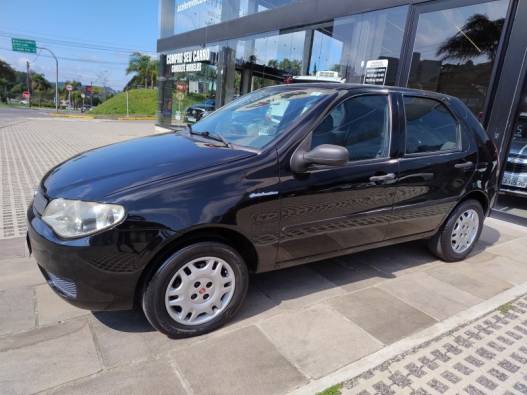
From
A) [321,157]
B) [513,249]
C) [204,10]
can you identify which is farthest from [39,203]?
[204,10]

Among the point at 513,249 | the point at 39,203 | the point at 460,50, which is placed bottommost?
the point at 513,249

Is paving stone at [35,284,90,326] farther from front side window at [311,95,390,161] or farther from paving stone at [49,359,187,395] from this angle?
front side window at [311,95,390,161]

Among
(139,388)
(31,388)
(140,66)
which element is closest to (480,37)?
(139,388)

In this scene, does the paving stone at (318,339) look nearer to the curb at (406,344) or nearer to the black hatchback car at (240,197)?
the curb at (406,344)

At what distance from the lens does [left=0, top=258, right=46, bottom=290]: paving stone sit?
3023 mm

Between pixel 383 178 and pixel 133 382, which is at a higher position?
pixel 383 178

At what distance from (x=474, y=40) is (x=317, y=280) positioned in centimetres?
535

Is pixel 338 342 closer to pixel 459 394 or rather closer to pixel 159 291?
pixel 459 394

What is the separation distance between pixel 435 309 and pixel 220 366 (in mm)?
1849

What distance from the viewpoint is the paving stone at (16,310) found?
246 centimetres

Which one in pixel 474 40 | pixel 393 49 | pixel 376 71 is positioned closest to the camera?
pixel 474 40

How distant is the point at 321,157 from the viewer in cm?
246

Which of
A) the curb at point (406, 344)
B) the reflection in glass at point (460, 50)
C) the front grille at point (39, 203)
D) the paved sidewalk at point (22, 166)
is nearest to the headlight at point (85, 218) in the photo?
the front grille at point (39, 203)

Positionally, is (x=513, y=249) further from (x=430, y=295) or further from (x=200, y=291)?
(x=200, y=291)
